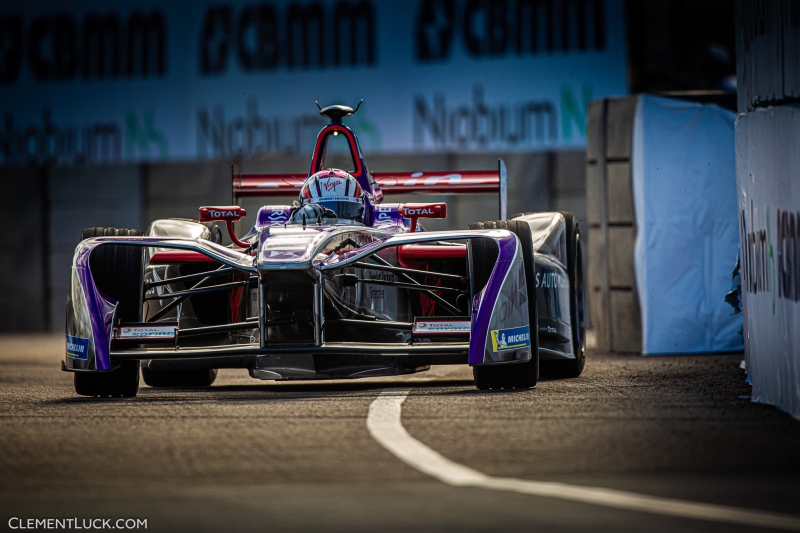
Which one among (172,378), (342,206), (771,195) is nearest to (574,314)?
(342,206)

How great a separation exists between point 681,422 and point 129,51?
51.2 feet

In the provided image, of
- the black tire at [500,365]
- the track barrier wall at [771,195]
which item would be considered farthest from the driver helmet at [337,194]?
the track barrier wall at [771,195]

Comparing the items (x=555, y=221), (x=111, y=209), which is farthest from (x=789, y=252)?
(x=111, y=209)

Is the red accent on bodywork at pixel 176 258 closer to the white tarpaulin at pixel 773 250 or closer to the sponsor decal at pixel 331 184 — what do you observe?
the sponsor decal at pixel 331 184

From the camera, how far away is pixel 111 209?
832 inches

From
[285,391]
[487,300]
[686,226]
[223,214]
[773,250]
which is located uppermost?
[223,214]

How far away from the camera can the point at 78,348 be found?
9445 millimetres

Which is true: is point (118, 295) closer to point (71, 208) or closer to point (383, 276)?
point (383, 276)

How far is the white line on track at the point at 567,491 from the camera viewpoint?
14.8 feet

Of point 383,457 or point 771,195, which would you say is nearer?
point 383,457

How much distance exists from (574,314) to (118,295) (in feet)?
13.8

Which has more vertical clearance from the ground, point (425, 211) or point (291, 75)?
point (291, 75)

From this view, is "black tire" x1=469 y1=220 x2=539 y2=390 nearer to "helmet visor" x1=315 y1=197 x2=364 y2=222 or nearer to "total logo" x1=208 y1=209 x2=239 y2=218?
"helmet visor" x1=315 y1=197 x2=364 y2=222

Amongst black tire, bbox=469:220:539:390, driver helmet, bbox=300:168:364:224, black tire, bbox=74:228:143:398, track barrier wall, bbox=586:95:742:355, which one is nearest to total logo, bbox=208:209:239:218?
driver helmet, bbox=300:168:364:224
